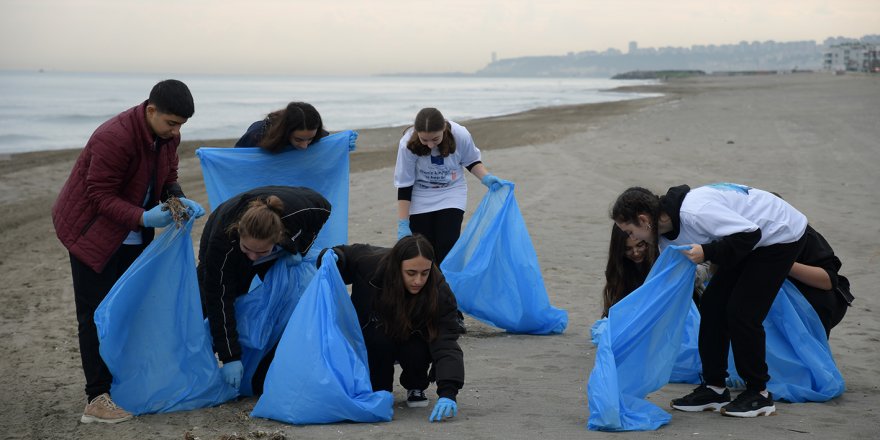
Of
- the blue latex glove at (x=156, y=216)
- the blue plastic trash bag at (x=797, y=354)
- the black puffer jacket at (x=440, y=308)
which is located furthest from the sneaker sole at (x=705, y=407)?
the blue latex glove at (x=156, y=216)

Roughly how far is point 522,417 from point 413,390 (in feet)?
1.68

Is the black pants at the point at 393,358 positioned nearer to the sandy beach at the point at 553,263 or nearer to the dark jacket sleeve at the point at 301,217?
the sandy beach at the point at 553,263

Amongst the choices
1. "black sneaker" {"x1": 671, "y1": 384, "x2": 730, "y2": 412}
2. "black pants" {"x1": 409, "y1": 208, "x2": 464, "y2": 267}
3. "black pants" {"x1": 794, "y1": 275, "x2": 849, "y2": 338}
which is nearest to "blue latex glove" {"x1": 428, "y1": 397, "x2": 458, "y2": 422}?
"black sneaker" {"x1": 671, "y1": 384, "x2": 730, "y2": 412}

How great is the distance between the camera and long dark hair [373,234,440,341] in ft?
11.7

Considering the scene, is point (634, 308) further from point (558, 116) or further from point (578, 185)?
point (558, 116)

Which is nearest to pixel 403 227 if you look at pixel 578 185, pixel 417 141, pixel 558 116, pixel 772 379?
pixel 417 141

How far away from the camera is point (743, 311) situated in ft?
11.9

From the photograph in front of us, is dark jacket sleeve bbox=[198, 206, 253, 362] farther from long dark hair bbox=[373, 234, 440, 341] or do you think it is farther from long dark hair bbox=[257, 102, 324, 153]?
long dark hair bbox=[257, 102, 324, 153]

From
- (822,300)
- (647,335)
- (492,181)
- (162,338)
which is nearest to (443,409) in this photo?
(647,335)

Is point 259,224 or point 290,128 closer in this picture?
point 259,224

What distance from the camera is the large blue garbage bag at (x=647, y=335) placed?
139 inches

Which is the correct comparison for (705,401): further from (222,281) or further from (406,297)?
(222,281)

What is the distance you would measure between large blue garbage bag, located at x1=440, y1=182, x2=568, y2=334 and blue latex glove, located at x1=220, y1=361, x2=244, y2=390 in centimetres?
168

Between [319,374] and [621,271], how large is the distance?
177 centimetres
